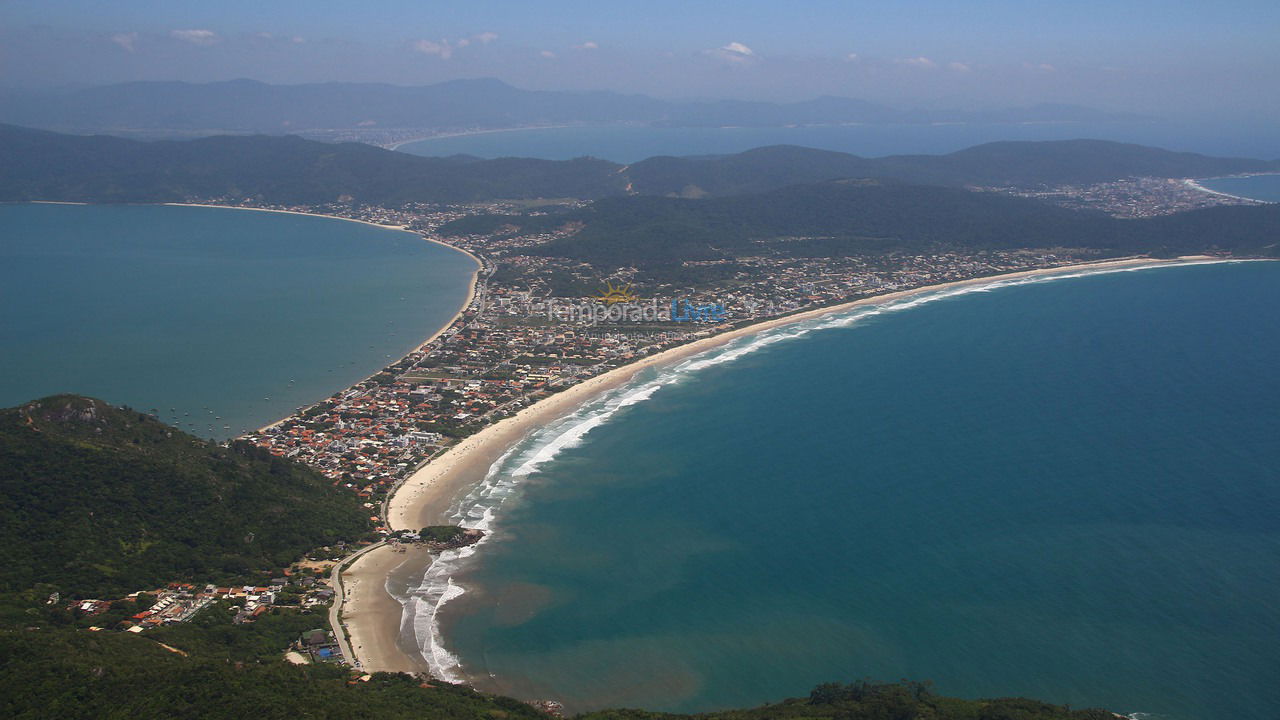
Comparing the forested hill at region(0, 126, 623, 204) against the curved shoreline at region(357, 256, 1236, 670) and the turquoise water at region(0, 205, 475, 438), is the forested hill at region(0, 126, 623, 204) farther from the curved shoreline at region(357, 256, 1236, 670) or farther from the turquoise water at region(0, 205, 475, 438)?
the curved shoreline at region(357, 256, 1236, 670)

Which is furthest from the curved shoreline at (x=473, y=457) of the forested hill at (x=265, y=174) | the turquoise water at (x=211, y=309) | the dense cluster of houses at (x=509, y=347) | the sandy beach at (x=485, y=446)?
the forested hill at (x=265, y=174)

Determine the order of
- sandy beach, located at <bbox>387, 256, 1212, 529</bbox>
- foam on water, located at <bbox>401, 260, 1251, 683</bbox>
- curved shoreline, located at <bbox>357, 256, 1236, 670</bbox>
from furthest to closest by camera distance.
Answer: sandy beach, located at <bbox>387, 256, 1212, 529</bbox> → curved shoreline, located at <bbox>357, 256, 1236, 670</bbox> → foam on water, located at <bbox>401, 260, 1251, 683</bbox>

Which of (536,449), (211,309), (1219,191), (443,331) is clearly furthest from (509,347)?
(1219,191)

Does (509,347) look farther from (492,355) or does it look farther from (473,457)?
(473,457)

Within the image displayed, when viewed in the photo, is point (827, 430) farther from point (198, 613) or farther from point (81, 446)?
point (81, 446)

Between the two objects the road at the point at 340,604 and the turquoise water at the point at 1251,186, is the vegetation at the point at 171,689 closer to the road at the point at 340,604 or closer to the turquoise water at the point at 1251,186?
the road at the point at 340,604

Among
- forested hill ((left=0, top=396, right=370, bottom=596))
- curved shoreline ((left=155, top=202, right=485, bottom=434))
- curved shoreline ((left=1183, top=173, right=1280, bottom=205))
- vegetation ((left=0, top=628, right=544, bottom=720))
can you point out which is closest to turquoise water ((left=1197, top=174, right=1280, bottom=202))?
curved shoreline ((left=1183, top=173, right=1280, bottom=205))
